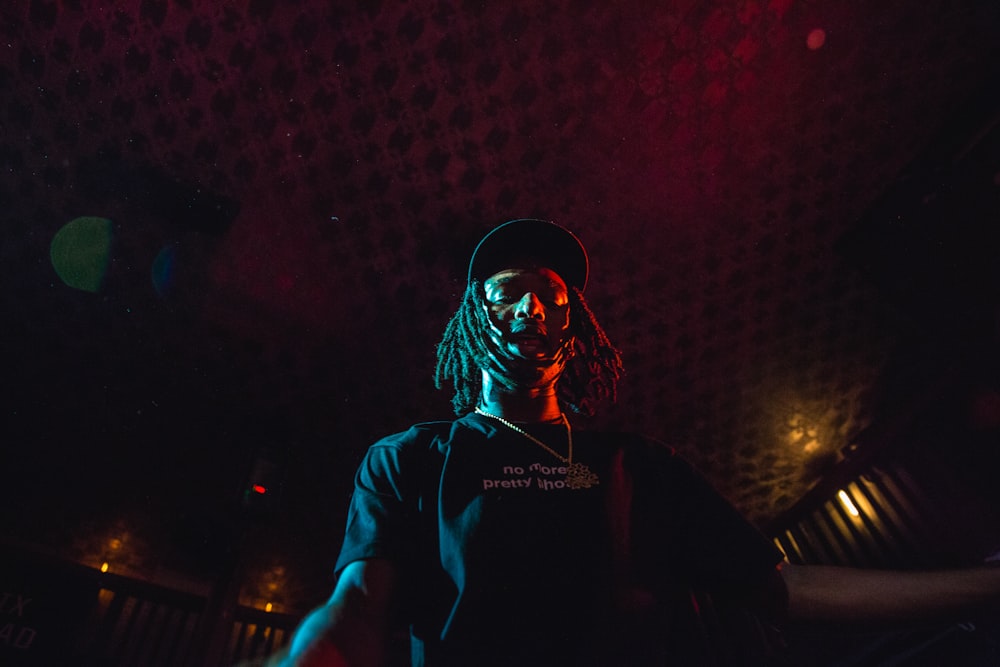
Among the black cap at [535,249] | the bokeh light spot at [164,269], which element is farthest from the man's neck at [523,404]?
the bokeh light spot at [164,269]

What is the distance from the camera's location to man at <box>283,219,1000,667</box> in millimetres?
903

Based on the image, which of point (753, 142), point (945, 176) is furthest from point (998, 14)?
point (753, 142)

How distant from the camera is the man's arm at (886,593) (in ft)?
3.14

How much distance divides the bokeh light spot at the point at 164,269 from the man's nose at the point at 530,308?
3070 mm

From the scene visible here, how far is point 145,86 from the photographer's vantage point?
3.01 meters

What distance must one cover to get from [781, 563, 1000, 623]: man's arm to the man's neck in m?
0.69

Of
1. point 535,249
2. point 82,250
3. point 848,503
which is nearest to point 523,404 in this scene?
point 535,249

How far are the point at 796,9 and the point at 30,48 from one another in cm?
434

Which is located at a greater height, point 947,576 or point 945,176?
point 945,176

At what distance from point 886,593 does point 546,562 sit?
0.67m

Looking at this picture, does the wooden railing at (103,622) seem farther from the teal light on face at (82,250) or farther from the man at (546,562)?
the man at (546,562)

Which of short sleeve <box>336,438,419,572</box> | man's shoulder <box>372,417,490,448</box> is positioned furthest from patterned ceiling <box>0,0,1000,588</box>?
short sleeve <box>336,438,419,572</box>

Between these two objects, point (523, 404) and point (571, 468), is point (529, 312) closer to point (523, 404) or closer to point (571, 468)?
point (523, 404)

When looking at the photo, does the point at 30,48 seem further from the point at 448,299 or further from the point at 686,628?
the point at 686,628
